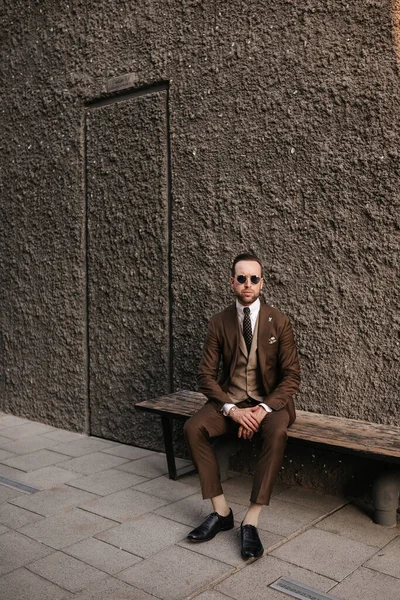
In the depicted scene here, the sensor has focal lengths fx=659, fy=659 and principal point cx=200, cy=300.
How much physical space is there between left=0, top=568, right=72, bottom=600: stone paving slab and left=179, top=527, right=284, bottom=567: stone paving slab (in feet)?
2.24

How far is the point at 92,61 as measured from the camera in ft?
16.9

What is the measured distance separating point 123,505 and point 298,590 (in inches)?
52.7

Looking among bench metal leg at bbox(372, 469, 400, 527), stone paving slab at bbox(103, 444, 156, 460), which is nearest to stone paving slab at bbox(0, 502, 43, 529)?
stone paving slab at bbox(103, 444, 156, 460)

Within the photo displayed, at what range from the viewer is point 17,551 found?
10.6ft

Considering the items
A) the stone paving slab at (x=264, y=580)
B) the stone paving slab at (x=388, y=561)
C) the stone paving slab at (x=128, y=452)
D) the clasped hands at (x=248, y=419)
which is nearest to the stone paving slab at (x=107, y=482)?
the stone paving slab at (x=128, y=452)

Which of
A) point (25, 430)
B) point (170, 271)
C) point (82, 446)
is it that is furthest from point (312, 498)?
point (25, 430)

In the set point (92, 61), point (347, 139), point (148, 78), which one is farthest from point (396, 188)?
point (92, 61)

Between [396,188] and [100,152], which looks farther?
[100,152]

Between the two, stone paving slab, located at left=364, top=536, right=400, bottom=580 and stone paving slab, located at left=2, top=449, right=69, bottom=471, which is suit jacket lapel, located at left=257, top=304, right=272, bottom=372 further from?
stone paving slab, located at left=2, top=449, right=69, bottom=471

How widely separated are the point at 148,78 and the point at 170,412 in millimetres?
2415

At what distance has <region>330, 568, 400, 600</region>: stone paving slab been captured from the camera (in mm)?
2744

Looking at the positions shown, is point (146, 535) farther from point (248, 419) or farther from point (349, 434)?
point (349, 434)

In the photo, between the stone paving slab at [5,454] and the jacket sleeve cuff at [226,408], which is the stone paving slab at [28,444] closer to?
the stone paving slab at [5,454]

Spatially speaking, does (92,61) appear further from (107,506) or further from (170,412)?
(107,506)
